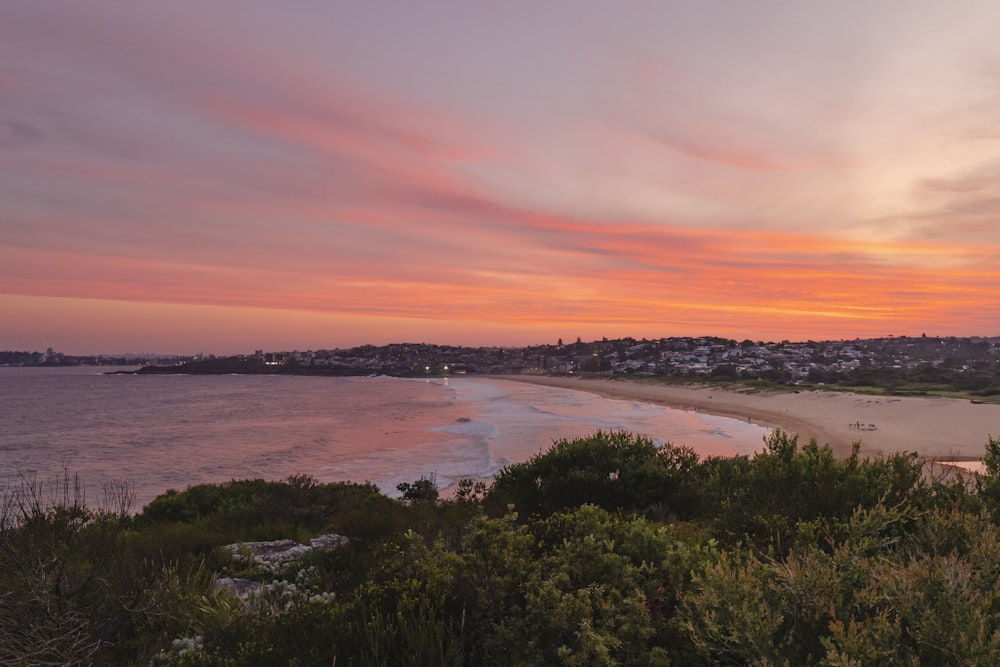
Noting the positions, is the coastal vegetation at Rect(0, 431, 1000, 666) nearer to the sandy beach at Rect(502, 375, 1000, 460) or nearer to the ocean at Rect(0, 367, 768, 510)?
the ocean at Rect(0, 367, 768, 510)

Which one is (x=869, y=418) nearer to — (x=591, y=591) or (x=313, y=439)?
(x=313, y=439)

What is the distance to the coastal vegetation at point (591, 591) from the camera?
3188mm

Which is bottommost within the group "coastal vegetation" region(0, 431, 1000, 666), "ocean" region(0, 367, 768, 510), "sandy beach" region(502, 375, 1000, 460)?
"ocean" region(0, 367, 768, 510)

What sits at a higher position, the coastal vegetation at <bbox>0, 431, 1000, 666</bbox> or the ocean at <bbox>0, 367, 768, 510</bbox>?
the coastal vegetation at <bbox>0, 431, 1000, 666</bbox>

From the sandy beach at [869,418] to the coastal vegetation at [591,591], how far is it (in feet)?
38.1

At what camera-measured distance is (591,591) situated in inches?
159

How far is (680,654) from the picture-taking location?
377cm

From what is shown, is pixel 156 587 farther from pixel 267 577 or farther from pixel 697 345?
pixel 697 345

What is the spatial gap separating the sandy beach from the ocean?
12.2 feet

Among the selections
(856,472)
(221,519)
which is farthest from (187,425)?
(856,472)

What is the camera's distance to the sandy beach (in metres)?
25.7

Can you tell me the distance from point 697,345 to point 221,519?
18349 centimetres

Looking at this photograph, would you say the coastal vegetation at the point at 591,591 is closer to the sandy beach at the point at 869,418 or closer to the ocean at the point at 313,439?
the ocean at the point at 313,439

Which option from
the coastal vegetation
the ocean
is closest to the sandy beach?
the ocean
